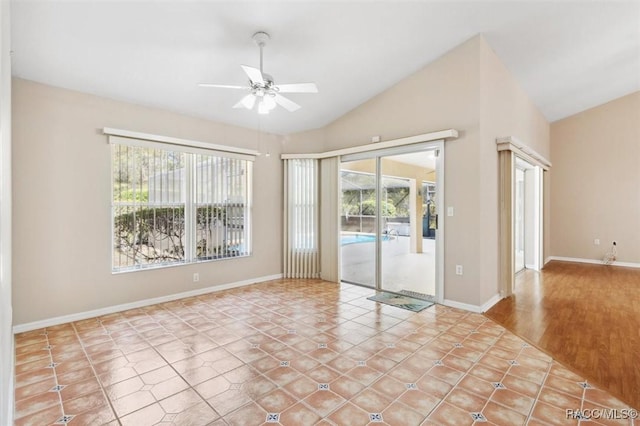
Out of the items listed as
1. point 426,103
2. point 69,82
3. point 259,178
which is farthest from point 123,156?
point 426,103

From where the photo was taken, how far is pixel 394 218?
518cm

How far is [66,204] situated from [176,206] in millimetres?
1294

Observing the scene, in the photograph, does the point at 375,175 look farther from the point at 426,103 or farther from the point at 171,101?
the point at 171,101

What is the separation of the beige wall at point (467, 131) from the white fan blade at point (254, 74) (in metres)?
2.61

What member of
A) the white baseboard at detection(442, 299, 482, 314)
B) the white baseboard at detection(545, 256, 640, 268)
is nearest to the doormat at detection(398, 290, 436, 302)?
the white baseboard at detection(442, 299, 482, 314)

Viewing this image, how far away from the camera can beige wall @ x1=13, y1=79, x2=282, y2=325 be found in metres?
3.49

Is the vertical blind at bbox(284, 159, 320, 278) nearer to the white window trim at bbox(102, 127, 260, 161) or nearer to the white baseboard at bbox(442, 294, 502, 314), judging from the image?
the white window trim at bbox(102, 127, 260, 161)

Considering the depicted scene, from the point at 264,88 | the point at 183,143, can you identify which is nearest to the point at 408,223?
the point at 264,88

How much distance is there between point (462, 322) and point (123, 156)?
15.8 feet

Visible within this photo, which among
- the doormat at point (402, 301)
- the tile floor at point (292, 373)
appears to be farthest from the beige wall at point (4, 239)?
the doormat at point (402, 301)

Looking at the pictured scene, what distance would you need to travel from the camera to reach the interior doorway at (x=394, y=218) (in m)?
4.70

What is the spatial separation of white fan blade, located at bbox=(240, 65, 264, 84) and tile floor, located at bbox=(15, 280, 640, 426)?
2.61 metres

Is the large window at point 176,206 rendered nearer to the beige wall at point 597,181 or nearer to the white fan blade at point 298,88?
the white fan blade at point 298,88

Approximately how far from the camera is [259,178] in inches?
225
